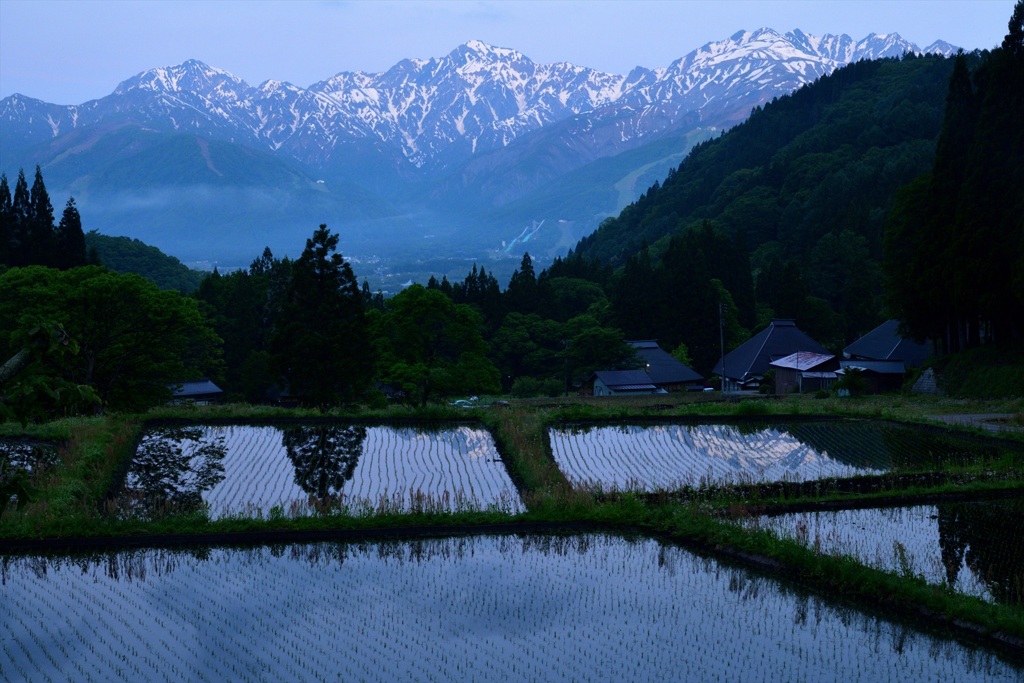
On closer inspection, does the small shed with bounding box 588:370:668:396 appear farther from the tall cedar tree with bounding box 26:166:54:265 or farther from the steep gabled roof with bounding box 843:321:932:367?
the tall cedar tree with bounding box 26:166:54:265

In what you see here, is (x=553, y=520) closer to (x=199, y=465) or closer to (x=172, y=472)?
(x=172, y=472)

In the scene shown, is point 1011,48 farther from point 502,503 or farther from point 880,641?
point 880,641

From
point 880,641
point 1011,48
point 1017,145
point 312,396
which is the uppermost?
point 1011,48

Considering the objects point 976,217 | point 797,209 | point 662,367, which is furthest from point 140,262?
point 976,217

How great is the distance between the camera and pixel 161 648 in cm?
1295

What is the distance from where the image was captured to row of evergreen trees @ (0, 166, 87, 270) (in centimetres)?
7169

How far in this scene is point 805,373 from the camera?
59.6m

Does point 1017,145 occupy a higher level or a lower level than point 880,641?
higher

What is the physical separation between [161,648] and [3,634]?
237cm

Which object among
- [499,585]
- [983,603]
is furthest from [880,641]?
[499,585]

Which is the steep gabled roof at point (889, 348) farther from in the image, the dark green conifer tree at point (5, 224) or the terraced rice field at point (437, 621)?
the dark green conifer tree at point (5, 224)

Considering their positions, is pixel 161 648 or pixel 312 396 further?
pixel 312 396

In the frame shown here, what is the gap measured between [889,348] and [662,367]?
1578cm

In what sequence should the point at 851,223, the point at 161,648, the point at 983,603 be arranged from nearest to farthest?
the point at 161,648 → the point at 983,603 → the point at 851,223
